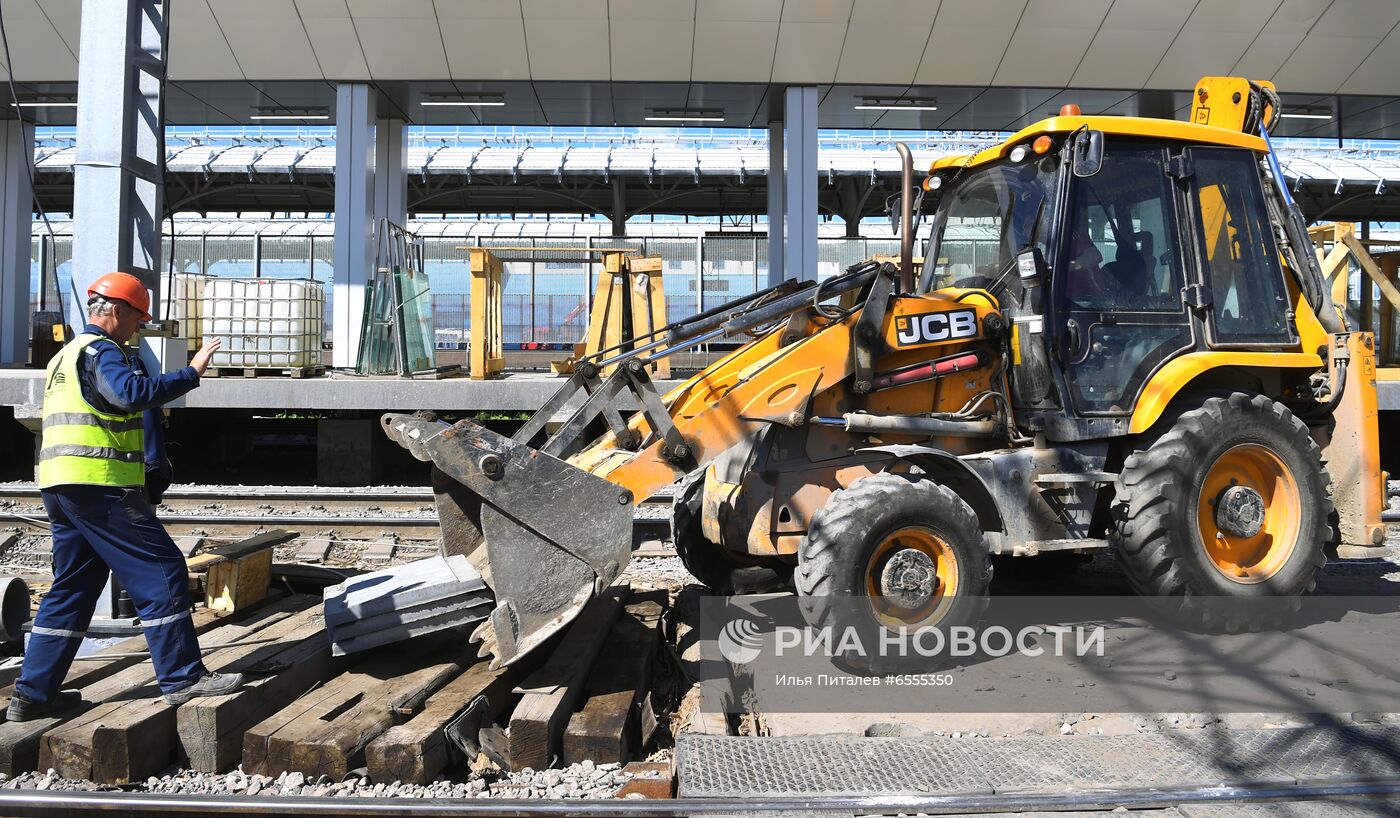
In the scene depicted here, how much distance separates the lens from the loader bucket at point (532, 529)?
13.9ft

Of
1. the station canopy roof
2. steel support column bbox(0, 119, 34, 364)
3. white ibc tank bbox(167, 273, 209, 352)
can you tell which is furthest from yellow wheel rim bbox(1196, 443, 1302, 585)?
steel support column bbox(0, 119, 34, 364)

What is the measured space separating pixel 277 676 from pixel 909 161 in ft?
13.4

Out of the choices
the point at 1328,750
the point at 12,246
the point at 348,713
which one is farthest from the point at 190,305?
the point at 1328,750

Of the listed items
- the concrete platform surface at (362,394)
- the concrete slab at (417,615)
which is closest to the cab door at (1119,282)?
the concrete slab at (417,615)

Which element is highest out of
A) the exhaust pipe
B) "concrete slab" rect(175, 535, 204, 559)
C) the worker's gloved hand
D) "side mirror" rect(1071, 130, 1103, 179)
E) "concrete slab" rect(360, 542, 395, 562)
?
"side mirror" rect(1071, 130, 1103, 179)

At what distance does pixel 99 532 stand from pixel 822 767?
3279 mm

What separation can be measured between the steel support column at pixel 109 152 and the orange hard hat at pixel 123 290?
4.86 ft

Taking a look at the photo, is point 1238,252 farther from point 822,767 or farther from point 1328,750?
point 822,767

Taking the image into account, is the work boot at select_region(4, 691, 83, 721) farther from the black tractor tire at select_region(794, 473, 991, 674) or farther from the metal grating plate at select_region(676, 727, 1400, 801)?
the black tractor tire at select_region(794, 473, 991, 674)

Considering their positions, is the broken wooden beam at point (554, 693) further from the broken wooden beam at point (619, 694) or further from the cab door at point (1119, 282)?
the cab door at point (1119, 282)

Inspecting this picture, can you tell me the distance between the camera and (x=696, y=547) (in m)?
6.10

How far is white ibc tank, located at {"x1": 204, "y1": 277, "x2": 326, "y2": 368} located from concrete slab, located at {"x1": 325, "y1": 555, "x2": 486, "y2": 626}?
8370 mm

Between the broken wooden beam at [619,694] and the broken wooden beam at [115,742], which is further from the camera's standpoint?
the broken wooden beam at [619,694]

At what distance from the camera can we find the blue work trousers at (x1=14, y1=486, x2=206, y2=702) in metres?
4.13
